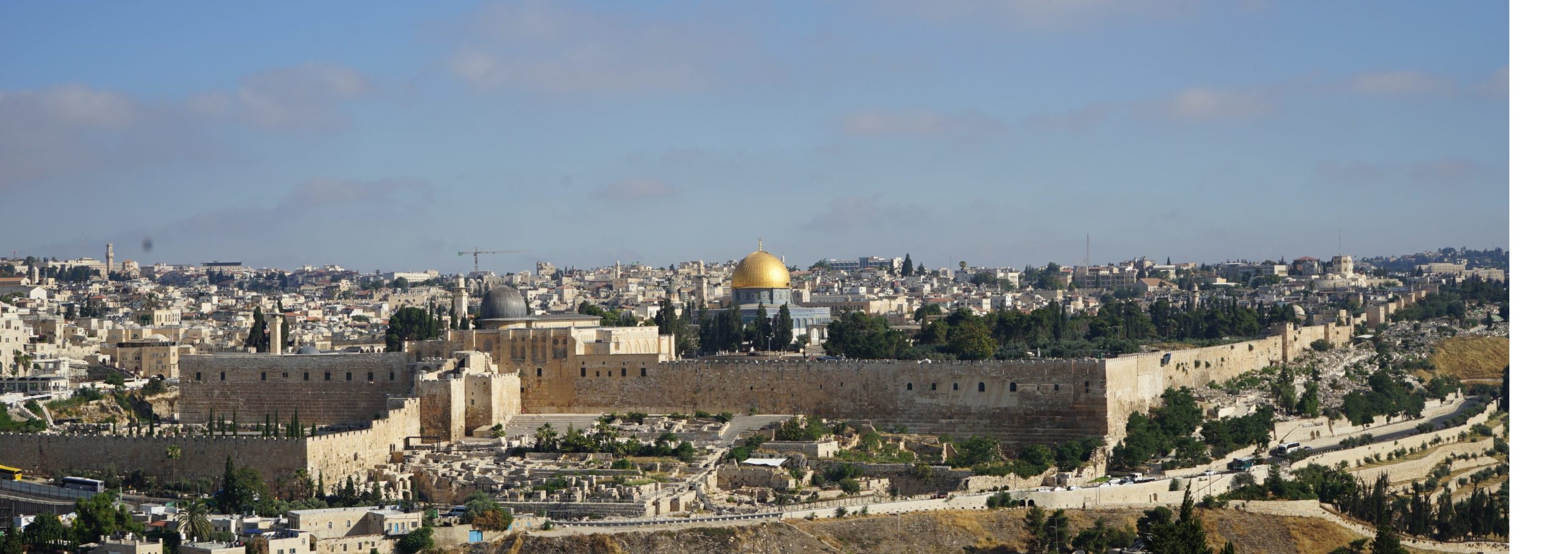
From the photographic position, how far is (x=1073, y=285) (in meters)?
110

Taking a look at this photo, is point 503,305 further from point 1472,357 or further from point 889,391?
point 1472,357

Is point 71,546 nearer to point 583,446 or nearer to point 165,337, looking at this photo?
point 583,446

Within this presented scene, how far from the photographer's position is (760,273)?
65.5 meters

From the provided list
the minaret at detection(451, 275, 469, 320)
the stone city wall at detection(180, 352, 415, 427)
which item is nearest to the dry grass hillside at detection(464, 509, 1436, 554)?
the stone city wall at detection(180, 352, 415, 427)

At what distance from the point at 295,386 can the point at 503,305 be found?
14.8ft

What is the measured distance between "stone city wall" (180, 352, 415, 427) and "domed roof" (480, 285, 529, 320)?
2579 mm

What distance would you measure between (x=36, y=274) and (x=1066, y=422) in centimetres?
6745

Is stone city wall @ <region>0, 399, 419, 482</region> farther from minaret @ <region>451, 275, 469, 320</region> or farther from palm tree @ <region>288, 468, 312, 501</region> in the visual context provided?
minaret @ <region>451, 275, 469, 320</region>

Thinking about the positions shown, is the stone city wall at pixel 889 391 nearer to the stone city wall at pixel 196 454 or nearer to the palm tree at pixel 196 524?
the stone city wall at pixel 196 454

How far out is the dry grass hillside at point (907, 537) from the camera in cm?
3138

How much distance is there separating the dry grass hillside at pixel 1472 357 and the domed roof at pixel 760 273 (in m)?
19.8

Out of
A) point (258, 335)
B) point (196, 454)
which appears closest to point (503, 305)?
point (196, 454)

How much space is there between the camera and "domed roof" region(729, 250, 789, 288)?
65.5 metres

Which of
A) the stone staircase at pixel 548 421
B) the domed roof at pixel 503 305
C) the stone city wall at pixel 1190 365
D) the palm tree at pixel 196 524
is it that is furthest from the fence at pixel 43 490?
the stone city wall at pixel 1190 365
